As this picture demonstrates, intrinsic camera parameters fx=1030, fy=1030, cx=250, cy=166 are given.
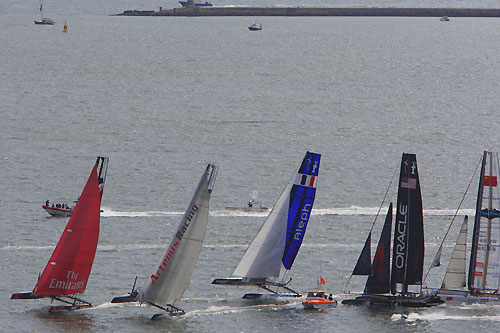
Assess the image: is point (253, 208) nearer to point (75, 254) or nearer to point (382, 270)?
point (382, 270)

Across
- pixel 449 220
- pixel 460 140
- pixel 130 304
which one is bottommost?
pixel 130 304

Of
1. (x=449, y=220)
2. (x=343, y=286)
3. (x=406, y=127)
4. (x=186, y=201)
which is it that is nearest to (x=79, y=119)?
(x=406, y=127)

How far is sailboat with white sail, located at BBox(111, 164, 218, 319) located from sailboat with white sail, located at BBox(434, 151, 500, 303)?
50.1 feet

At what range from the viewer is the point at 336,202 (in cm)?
8731

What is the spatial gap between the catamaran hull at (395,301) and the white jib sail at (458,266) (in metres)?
2.02

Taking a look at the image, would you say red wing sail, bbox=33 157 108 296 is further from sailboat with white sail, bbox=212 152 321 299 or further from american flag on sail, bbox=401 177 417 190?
american flag on sail, bbox=401 177 417 190

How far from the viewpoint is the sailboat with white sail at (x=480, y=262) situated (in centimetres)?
5994

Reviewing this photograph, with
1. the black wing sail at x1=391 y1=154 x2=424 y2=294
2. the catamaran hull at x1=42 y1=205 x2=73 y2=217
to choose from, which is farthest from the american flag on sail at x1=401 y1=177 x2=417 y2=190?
the catamaran hull at x1=42 y1=205 x2=73 y2=217

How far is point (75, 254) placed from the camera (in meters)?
56.5

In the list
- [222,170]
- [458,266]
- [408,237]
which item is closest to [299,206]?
[408,237]

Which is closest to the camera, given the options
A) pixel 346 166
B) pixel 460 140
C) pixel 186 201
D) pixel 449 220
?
pixel 449 220

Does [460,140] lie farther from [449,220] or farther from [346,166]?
[449,220]

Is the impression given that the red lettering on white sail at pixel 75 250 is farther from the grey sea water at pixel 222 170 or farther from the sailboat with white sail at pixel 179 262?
the sailboat with white sail at pixel 179 262

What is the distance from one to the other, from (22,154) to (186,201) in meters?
27.3
